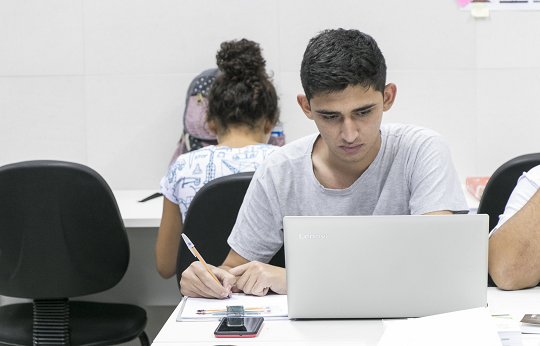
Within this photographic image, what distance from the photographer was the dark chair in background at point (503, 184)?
4.86ft

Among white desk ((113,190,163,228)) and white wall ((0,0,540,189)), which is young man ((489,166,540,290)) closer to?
white desk ((113,190,163,228))

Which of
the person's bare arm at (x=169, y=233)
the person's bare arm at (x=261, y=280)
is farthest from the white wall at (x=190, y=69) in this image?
the person's bare arm at (x=261, y=280)

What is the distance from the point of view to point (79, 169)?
1563 mm

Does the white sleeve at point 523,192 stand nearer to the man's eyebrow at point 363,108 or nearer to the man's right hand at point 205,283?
the man's eyebrow at point 363,108

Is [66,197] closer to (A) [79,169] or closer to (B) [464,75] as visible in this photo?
(A) [79,169]

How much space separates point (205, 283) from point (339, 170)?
0.44 meters

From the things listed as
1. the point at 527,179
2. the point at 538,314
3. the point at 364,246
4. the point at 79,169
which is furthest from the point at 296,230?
the point at 79,169

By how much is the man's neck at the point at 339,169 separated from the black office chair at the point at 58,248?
2.11 feet

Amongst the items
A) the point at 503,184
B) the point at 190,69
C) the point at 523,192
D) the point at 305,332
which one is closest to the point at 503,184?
the point at 503,184

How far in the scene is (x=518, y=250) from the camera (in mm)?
1168

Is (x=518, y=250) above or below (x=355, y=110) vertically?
below

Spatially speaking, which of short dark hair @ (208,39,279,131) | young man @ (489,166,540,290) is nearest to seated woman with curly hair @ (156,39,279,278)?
short dark hair @ (208,39,279,131)

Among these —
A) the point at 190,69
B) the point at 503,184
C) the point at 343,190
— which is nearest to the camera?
the point at 343,190

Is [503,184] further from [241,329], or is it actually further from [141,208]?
[141,208]
